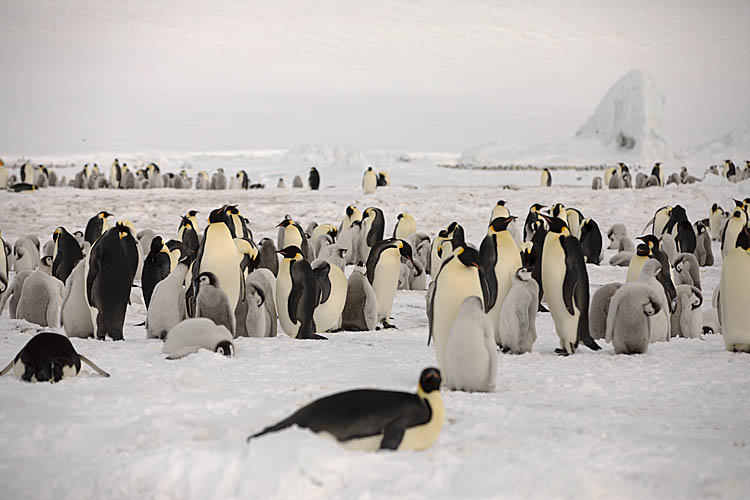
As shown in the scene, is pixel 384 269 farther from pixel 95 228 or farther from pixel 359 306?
pixel 95 228

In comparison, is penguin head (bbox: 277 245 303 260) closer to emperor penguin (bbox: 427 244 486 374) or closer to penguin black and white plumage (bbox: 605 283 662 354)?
emperor penguin (bbox: 427 244 486 374)

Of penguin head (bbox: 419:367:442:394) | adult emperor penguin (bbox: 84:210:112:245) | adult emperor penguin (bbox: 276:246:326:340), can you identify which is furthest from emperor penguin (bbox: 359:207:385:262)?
penguin head (bbox: 419:367:442:394)

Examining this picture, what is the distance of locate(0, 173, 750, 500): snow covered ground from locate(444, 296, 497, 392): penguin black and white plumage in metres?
0.17

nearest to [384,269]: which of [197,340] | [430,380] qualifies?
[197,340]

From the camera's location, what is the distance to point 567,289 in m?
6.09

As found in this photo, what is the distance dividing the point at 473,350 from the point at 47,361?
237 centimetres

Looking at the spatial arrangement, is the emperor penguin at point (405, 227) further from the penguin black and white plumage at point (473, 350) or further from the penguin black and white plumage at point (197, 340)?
the penguin black and white plumage at point (473, 350)

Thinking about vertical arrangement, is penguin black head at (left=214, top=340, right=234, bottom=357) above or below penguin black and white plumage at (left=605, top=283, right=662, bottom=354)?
below

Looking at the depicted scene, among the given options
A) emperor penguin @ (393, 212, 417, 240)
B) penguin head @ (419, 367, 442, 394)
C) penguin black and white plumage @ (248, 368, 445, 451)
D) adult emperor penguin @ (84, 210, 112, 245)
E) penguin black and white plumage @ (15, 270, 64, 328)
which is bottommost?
penguin black and white plumage @ (15, 270, 64, 328)

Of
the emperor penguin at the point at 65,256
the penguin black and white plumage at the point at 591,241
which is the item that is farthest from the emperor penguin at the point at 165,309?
the penguin black and white plumage at the point at 591,241

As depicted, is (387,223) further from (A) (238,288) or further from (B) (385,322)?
(A) (238,288)

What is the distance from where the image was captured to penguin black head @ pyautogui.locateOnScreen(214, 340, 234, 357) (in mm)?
5211

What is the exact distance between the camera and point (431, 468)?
2947 millimetres

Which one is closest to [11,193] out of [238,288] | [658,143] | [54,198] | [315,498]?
[54,198]
